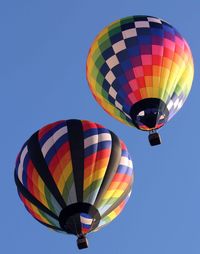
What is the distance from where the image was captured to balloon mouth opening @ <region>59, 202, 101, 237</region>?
24125 millimetres

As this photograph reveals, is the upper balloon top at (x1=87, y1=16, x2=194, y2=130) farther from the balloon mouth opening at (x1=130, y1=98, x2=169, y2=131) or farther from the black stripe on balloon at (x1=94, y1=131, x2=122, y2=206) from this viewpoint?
the black stripe on balloon at (x1=94, y1=131, x2=122, y2=206)

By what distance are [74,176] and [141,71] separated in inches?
130

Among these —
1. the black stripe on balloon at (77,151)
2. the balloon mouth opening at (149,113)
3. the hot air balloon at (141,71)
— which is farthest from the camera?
the hot air balloon at (141,71)

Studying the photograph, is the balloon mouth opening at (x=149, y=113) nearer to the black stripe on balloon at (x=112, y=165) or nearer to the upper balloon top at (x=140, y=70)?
the upper balloon top at (x=140, y=70)

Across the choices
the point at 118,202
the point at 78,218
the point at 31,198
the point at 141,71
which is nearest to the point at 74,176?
the point at 78,218

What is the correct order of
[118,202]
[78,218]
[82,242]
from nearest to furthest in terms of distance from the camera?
[78,218], [82,242], [118,202]

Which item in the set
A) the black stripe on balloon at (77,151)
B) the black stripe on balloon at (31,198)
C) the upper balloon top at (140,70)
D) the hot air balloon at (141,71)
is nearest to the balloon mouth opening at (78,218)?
the black stripe on balloon at (77,151)

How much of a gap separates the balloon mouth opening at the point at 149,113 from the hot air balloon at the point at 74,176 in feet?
2.74

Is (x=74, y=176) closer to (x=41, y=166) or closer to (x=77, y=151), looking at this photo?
(x=77, y=151)

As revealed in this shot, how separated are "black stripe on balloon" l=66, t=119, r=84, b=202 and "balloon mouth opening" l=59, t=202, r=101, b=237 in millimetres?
224

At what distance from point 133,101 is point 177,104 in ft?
4.39

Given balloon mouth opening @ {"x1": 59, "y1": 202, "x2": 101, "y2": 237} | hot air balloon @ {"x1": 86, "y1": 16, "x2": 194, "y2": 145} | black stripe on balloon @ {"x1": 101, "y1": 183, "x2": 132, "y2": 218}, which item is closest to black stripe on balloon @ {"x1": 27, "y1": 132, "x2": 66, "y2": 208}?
balloon mouth opening @ {"x1": 59, "y1": 202, "x2": 101, "y2": 237}

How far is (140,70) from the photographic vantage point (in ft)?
84.8

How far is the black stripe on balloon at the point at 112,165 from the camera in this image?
24.7m
